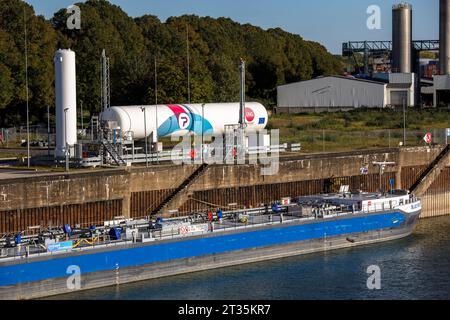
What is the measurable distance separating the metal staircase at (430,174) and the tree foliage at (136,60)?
84.3 ft

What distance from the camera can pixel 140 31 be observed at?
12938cm

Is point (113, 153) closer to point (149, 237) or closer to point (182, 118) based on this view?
point (182, 118)

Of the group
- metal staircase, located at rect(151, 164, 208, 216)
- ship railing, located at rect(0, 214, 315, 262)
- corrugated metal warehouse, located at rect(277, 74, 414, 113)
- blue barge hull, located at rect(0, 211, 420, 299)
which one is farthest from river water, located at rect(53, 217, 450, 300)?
corrugated metal warehouse, located at rect(277, 74, 414, 113)

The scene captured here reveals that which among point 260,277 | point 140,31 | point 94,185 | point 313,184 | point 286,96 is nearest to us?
point 260,277

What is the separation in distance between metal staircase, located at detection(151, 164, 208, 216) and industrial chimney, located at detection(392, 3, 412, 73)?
238 ft

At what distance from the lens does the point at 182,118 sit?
211ft

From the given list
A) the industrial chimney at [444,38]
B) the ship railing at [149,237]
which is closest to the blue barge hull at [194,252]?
the ship railing at [149,237]

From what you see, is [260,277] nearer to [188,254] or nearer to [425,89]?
[188,254]

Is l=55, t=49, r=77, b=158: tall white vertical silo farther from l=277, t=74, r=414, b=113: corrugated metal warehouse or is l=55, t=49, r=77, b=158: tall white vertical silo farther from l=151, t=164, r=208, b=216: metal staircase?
l=277, t=74, r=414, b=113: corrugated metal warehouse

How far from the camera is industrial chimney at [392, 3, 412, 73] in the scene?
417 ft

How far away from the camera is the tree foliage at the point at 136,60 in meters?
92.0

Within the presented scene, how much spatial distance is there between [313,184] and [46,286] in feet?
84.4

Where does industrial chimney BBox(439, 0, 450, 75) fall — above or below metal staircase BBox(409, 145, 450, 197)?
above
